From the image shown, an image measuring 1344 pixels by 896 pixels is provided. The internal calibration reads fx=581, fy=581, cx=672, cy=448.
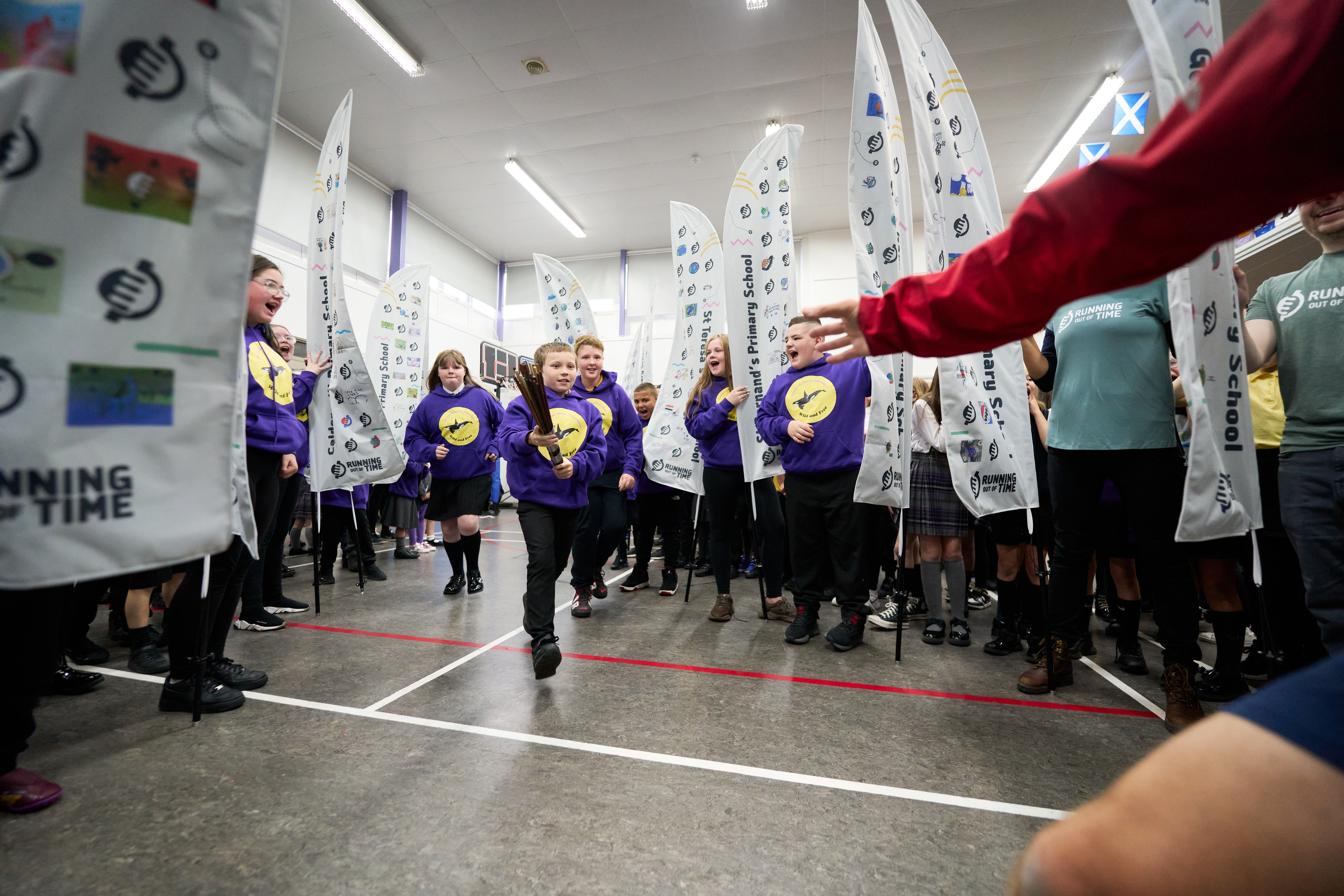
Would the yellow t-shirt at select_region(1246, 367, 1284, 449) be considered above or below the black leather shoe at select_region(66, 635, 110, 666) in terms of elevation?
above

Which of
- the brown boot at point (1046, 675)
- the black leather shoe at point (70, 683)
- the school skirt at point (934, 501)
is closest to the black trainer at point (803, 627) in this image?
the school skirt at point (934, 501)

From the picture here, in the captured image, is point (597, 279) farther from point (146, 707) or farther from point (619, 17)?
point (146, 707)

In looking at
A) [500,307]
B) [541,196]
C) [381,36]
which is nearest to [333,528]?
[381,36]

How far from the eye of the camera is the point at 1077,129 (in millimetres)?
→ 8133

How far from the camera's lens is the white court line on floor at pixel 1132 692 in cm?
214

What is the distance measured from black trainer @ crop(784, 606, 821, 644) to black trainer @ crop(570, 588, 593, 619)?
121 centimetres

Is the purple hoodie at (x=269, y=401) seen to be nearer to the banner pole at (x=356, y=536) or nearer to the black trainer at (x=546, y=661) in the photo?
the black trainer at (x=546, y=661)

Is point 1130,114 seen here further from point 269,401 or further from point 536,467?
point 269,401

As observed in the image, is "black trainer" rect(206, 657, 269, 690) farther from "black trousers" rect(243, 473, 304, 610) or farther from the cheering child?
the cheering child

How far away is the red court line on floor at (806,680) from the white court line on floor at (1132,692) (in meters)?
0.03

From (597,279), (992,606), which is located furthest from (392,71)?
(992,606)

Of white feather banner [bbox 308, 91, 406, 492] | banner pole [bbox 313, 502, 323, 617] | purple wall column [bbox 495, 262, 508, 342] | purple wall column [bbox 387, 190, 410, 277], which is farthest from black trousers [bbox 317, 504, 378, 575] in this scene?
purple wall column [bbox 495, 262, 508, 342]

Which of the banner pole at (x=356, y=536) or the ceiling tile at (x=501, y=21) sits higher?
the ceiling tile at (x=501, y=21)

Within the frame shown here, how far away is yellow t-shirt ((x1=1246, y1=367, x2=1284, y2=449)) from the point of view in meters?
2.39
